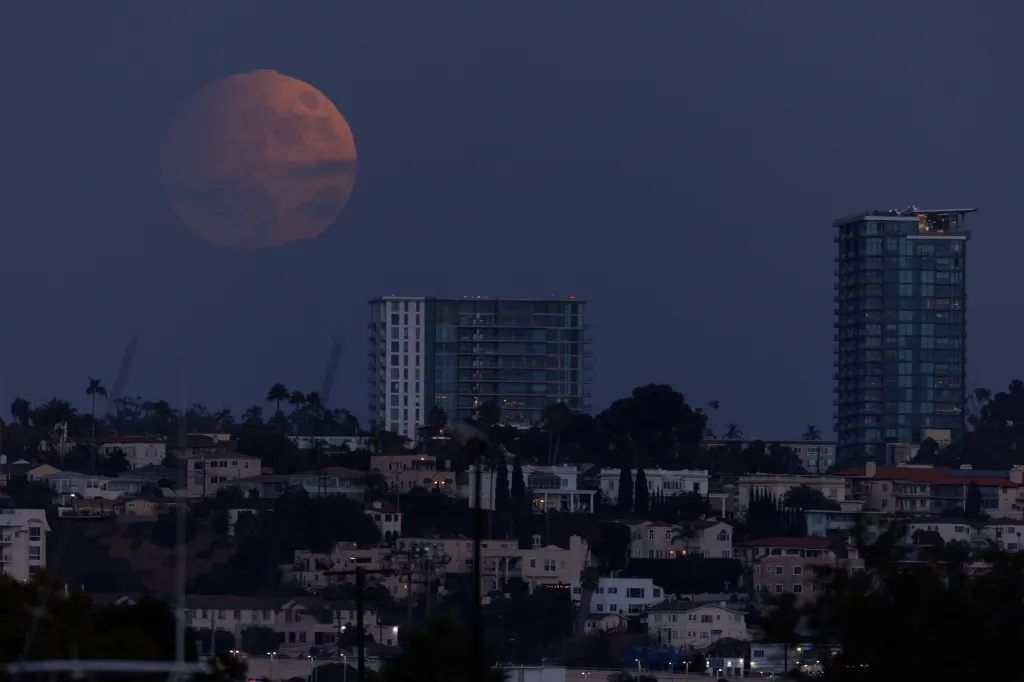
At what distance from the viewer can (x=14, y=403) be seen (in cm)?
13375

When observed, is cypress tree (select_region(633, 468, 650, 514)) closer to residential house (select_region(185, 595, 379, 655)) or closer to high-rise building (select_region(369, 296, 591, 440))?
residential house (select_region(185, 595, 379, 655))

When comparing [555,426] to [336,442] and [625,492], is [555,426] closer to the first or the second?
[336,442]

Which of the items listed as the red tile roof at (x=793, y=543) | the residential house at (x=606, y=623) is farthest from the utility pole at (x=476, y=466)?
the red tile roof at (x=793, y=543)

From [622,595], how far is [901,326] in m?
77.9

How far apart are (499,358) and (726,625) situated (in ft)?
269

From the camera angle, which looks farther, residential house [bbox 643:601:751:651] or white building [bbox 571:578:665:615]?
white building [bbox 571:578:665:615]

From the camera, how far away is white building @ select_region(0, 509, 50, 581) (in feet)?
270

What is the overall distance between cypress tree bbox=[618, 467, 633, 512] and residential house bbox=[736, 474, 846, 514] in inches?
347

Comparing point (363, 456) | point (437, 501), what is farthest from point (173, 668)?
point (363, 456)

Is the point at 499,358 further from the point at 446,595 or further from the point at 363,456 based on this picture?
the point at 446,595

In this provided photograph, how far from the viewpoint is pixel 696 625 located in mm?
88312

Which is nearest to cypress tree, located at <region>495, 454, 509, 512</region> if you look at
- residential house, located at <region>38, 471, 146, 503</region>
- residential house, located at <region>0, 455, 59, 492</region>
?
residential house, located at <region>38, 471, 146, 503</region>

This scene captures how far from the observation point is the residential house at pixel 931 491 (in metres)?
123

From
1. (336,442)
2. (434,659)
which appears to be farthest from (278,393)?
(434,659)
